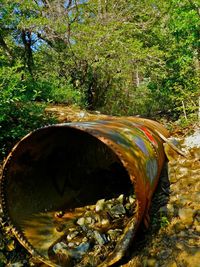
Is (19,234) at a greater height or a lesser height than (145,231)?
greater

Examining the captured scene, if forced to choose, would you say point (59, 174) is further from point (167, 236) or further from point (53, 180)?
point (167, 236)

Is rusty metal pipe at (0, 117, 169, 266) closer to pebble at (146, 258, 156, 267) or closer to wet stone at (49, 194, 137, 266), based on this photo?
wet stone at (49, 194, 137, 266)

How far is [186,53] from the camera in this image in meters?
12.1

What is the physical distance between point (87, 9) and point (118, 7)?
139 cm

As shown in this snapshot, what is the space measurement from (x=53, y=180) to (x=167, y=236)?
2.19 m

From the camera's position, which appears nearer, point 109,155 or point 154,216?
point 154,216

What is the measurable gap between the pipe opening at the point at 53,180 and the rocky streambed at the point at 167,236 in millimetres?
343

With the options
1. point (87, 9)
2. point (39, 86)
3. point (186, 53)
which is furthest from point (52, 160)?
point (87, 9)

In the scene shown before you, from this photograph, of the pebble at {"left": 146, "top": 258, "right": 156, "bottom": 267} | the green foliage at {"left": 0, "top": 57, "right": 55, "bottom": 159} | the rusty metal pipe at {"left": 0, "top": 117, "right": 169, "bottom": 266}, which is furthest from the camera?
the green foliage at {"left": 0, "top": 57, "right": 55, "bottom": 159}

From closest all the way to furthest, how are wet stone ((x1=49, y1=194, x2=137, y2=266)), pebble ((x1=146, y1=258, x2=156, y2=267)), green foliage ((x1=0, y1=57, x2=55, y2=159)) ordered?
1. pebble ((x1=146, y1=258, x2=156, y2=267))
2. wet stone ((x1=49, y1=194, x2=137, y2=266))
3. green foliage ((x1=0, y1=57, x2=55, y2=159))

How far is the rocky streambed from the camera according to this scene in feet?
12.9

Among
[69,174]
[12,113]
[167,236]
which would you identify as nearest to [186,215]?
[167,236]

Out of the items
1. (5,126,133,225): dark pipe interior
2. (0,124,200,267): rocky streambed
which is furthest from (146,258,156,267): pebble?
(5,126,133,225): dark pipe interior

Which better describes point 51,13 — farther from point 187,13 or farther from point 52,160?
point 52,160
